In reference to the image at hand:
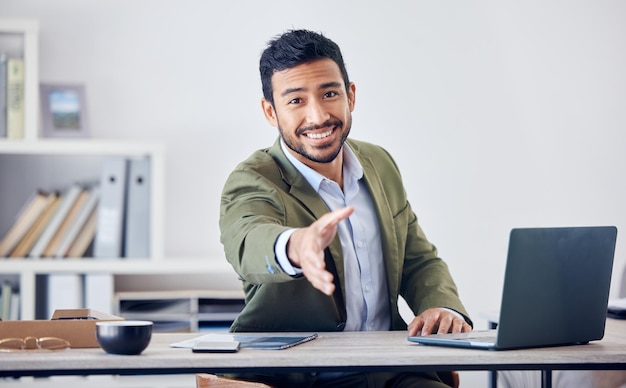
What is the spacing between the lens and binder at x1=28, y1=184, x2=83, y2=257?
338cm

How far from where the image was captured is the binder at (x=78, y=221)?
3.40 meters

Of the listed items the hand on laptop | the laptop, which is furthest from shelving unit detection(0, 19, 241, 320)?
the laptop

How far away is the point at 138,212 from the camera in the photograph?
342 centimetres

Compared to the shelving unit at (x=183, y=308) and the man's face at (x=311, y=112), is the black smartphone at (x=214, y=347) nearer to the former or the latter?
the man's face at (x=311, y=112)

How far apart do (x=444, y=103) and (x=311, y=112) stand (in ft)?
6.16

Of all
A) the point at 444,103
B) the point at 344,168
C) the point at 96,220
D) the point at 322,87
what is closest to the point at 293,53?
the point at 322,87

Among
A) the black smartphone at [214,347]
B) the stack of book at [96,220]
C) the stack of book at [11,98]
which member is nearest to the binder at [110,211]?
the stack of book at [96,220]

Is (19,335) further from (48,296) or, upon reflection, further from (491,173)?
(491,173)

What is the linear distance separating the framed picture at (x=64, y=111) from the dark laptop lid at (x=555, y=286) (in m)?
2.37

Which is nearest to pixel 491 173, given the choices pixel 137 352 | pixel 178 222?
pixel 178 222

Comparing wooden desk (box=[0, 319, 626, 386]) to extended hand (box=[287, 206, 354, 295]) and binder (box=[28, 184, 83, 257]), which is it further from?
binder (box=[28, 184, 83, 257])

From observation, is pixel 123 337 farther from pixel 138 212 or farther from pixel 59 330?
pixel 138 212

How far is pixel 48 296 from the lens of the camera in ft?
11.0

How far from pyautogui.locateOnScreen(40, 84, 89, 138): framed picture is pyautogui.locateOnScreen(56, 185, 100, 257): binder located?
0.25m
